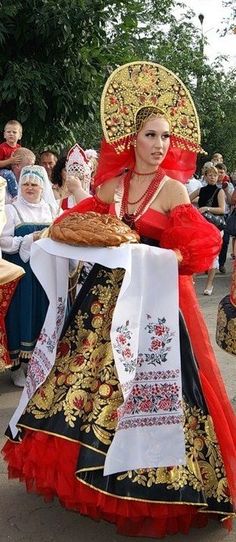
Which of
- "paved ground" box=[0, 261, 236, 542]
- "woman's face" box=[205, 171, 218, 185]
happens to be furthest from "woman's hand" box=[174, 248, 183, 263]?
"woman's face" box=[205, 171, 218, 185]

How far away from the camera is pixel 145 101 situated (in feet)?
9.30

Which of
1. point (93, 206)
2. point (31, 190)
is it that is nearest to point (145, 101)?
point (93, 206)

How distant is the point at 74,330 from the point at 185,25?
738 inches

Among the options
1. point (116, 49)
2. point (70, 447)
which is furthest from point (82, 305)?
point (116, 49)

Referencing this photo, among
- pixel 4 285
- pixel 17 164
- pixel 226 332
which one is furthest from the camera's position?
pixel 17 164

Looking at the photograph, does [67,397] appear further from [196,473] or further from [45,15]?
[45,15]

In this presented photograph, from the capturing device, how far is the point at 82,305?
8.71ft

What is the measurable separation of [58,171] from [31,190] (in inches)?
41.2

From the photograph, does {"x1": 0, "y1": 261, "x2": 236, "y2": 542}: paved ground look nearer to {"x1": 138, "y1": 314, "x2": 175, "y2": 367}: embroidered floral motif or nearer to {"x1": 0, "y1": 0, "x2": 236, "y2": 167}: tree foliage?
{"x1": 138, "y1": 314, "x2": 175, "y2": 367}: embroidered floral motif

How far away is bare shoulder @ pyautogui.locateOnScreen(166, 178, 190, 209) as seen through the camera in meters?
2.75

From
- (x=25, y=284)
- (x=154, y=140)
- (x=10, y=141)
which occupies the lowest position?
(x=25, y=284)

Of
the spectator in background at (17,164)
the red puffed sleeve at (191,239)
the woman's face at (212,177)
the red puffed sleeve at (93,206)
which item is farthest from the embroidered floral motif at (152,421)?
the woman's face at (212,177)

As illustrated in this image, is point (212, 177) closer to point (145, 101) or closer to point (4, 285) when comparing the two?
point (4, 285)

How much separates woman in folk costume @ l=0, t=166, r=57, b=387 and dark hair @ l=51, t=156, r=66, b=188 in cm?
88
